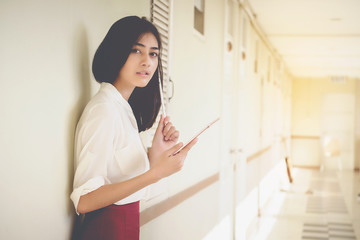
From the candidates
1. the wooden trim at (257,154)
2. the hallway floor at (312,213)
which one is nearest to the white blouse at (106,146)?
the hallway floor at (312,213)

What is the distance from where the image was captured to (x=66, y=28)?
60.7 inches

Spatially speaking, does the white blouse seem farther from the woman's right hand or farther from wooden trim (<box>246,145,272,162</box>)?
wooden trim (<box>246,145,272,162</box>)

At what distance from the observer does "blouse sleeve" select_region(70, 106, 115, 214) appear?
4.91 ft

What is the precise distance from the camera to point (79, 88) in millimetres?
1669

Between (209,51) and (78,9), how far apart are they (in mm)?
2293

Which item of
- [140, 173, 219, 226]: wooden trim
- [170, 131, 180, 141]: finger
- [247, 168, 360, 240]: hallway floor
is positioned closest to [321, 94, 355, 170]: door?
[247, 168, 360, 240]: hallway floor

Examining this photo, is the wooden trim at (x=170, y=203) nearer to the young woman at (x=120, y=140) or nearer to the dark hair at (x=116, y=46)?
the young woman at (x=120, y=140)

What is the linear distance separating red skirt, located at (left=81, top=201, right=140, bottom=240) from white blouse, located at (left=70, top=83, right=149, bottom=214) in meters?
0.04

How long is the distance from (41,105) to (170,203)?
1612 millimetres

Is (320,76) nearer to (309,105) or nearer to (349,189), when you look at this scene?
(309,105)

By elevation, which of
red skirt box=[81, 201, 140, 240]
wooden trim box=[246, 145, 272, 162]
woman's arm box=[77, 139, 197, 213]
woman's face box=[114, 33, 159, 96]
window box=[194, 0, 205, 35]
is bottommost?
wooden trim box=[246, 145, 272, 162]

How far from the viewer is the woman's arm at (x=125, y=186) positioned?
1.48 metres

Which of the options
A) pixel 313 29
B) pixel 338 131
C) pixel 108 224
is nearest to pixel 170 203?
pixel 108 224

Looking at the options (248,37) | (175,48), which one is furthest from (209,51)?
(248,37)
